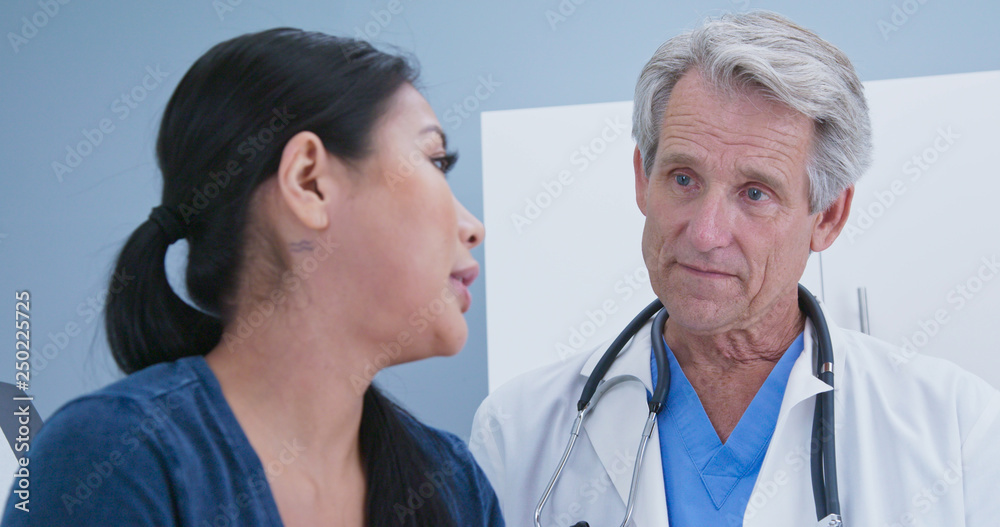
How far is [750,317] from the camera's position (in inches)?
49.6

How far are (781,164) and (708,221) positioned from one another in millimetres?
150

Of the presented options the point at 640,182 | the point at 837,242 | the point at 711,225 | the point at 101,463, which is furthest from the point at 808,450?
the point at 101,463

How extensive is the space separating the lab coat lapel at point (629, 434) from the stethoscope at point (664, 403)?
0.06 feet

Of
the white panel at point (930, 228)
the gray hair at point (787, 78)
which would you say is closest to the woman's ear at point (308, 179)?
the gray hair at point (787, 78)

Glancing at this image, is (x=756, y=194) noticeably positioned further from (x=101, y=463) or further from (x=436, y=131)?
(x=101, y=463)

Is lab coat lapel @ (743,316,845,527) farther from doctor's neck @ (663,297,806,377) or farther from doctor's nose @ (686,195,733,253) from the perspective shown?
doctor's nose @ (686,195,733,253)

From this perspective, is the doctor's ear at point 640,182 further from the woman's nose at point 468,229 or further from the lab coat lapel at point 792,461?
the woman's nose at point 468,229

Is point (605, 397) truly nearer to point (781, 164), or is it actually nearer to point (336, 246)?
point (781, 164)

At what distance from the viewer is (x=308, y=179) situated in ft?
2.55

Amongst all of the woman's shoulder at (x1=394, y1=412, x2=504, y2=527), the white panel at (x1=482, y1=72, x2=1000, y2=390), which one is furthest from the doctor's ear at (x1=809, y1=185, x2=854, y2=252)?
the woman's shoulder at (x1=394, y1=412, x2=504, y2=527)

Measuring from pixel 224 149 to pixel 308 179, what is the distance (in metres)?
0.08

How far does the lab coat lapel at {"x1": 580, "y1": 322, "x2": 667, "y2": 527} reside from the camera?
1.20 m

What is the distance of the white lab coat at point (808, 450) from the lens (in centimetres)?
114

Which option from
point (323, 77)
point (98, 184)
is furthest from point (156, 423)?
point (98, 184)
